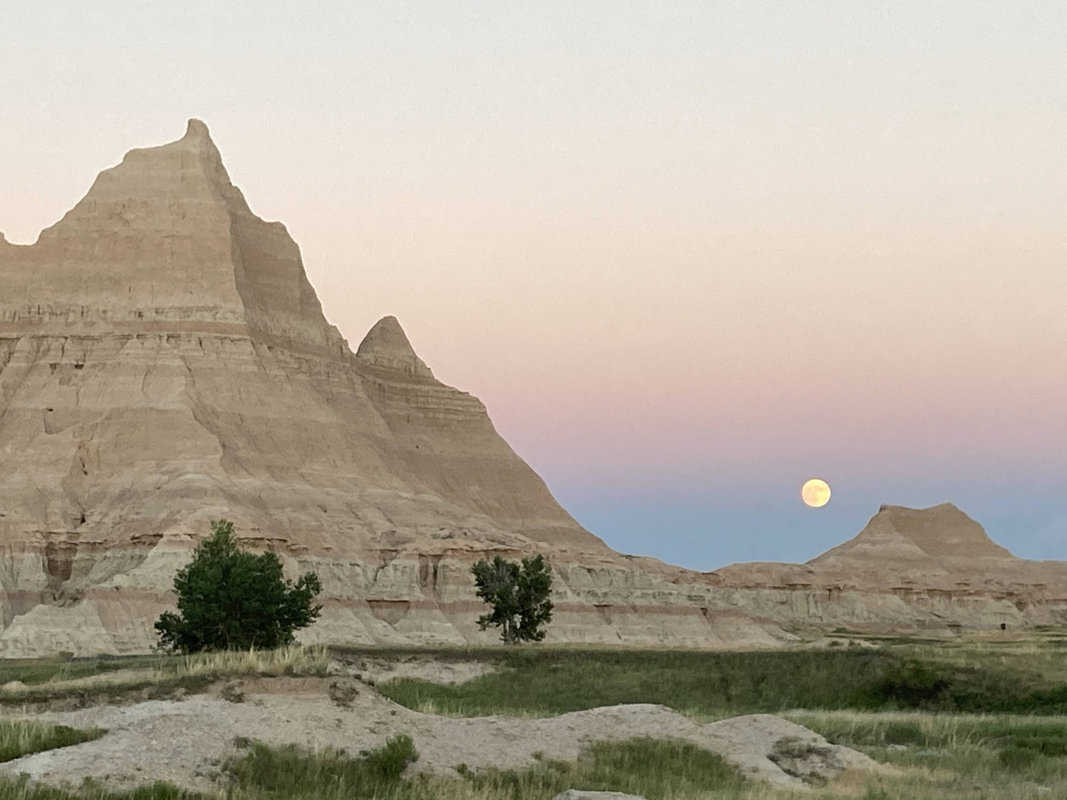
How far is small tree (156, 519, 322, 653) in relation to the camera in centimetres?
6328

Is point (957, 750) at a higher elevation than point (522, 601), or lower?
lower

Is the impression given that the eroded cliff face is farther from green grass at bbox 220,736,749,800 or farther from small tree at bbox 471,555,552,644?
green grass at bbox 220,736,749,800

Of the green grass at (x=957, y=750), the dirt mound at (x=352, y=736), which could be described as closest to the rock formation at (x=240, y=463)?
the green grass at (x=957, y=750)

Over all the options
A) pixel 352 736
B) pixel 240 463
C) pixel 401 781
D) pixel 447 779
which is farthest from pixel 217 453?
pixel 401 781

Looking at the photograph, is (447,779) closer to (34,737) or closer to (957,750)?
(34,737)

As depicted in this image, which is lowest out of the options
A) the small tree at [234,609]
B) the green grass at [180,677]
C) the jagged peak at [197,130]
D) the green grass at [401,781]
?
the green grass at [401,781]

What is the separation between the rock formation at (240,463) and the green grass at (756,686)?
49721 mm

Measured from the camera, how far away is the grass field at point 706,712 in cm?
2845

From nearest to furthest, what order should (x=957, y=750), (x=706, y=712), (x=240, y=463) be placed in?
(x=957, y=750)
(x=706, y=712)
(x=240, y=463)

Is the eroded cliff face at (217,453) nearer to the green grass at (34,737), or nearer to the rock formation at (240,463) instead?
the rock formation at (240,463)

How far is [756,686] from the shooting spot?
58.5 m

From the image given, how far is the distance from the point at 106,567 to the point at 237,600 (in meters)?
60.5

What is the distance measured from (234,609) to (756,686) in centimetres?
2117

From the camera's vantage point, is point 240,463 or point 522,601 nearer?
point 522,601
